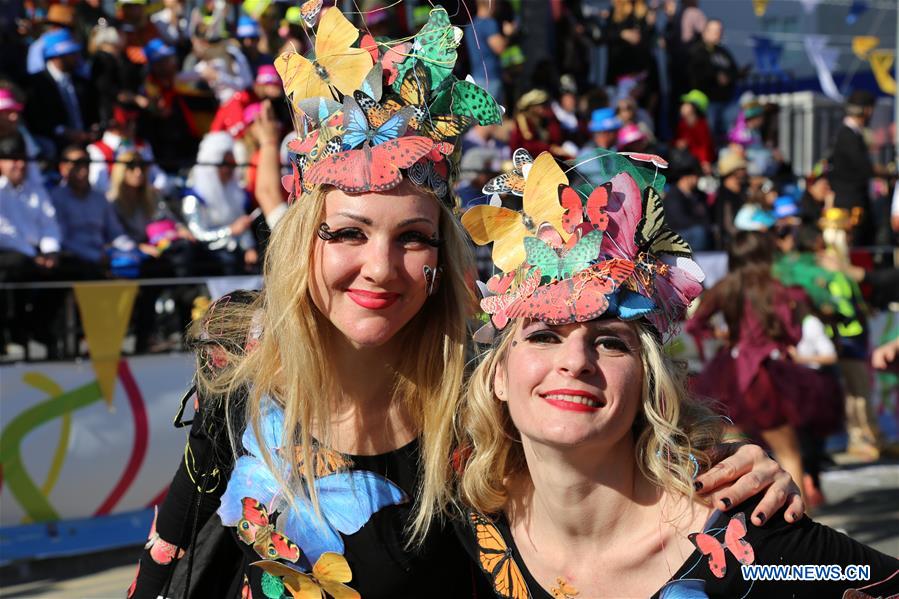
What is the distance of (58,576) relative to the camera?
5598mm

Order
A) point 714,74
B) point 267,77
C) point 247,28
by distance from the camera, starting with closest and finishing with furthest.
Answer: point 267,77
point 247,28
point 714,74

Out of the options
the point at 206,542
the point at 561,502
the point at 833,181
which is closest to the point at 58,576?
the point at 206,542

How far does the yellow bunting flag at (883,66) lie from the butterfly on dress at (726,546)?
14.0 m

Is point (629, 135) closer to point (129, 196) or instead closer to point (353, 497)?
point (129, 196)

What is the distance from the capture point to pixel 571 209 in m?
2.52

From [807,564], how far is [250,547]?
50.3 inches

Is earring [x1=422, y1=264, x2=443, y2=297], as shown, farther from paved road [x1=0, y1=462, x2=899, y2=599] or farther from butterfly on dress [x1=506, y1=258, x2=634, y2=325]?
paved road [x1=0, y1=462, x2=899, y2=599]

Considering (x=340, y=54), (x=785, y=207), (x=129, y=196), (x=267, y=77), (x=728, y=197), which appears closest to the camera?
(x=340, y=54)

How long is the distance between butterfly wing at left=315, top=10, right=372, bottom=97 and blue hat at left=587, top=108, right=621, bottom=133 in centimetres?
694

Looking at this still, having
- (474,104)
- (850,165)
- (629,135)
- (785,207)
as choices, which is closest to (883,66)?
(850,165)

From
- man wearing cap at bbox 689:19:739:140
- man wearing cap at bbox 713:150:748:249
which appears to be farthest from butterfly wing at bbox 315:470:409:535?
man wearing cap at bbox 689:19:739:140

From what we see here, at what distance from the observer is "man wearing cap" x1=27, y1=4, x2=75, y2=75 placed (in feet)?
25.2

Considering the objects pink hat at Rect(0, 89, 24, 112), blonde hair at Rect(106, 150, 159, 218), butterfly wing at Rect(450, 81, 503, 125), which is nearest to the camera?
butterfly wing at Rect(450, 81, 503, 125)

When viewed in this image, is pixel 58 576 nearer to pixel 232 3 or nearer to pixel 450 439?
pixel 450 439
